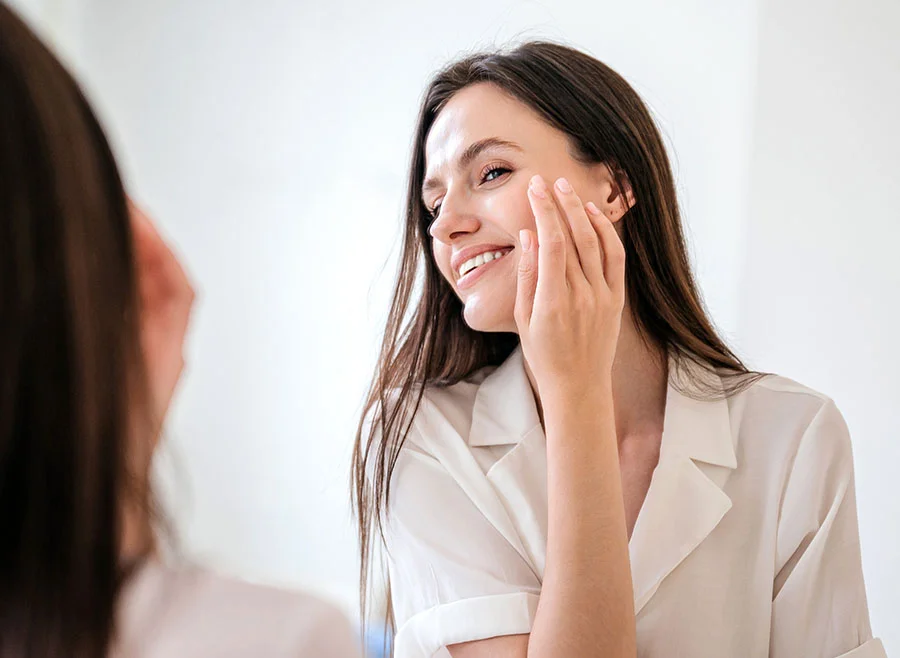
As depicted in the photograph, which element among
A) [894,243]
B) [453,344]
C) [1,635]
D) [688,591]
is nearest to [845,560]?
[688,591]

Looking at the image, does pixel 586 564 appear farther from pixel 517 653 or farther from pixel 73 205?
pixel 73 205

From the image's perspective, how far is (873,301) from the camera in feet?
5.49

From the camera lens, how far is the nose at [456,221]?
1194mm

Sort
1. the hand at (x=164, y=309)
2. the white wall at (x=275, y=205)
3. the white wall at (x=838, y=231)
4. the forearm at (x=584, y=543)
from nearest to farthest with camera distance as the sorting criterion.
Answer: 1. the hand at (x=164, y=309)
2. the forearm at (x=584, y=543)
3. the white wall at (x=838, y=231)
4. the white wall at (x=275, y=205)

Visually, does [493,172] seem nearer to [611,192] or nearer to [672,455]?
[611,192]

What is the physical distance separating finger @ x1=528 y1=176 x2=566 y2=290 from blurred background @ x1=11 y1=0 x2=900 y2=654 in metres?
0.71

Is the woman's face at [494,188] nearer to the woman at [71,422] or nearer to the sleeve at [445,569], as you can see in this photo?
the sleeve at [445,569]

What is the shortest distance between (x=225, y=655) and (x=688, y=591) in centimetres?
79

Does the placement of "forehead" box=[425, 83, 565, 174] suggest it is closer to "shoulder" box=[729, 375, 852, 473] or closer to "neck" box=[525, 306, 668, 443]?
"neck" box=[525, 306, 668, 443]

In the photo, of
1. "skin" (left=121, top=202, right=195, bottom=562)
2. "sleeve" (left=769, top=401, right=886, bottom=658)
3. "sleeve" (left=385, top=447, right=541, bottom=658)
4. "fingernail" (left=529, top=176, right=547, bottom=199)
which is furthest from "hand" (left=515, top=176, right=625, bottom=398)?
"skin" (left=121, top=202, right=195, bottom=562)

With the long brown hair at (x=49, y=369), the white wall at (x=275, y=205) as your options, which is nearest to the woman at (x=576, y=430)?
the long brown hair at (x=49, y=369)

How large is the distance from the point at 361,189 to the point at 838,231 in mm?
1301

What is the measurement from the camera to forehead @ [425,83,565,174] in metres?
1.19

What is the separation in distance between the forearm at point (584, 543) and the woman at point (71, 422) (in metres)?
0.56
